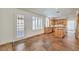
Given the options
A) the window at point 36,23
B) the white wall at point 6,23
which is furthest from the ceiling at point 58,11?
the white wall at point 6,23

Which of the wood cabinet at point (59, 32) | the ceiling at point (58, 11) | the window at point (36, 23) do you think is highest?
the ceiling at point (58, 11)

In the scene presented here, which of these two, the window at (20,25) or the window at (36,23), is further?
the window at (36,23)

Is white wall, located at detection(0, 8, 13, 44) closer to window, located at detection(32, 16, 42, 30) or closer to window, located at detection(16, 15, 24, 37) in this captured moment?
window, located at detection(16, 15, 24, 37)

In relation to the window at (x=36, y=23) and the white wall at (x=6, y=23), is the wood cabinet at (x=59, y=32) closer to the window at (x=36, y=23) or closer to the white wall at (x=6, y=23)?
the window at (x=36, y=23)

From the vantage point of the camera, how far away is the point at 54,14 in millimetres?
3047

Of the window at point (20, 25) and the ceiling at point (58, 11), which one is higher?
the ceiling at point (58, 11)

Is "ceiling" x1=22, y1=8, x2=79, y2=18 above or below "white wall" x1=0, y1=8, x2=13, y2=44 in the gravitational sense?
above

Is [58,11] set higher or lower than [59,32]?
higher

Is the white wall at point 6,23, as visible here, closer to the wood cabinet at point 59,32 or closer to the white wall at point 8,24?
the white wall at point 8,24

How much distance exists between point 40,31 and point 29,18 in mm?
489

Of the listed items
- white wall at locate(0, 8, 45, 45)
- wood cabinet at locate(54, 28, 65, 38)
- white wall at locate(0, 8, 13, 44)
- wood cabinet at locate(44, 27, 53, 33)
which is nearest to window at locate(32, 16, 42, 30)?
wood cabinet at locate(44, 27, 53, 33)

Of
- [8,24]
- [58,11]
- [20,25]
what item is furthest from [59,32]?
[8,24]

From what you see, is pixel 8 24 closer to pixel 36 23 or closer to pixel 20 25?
pixel 20 25
